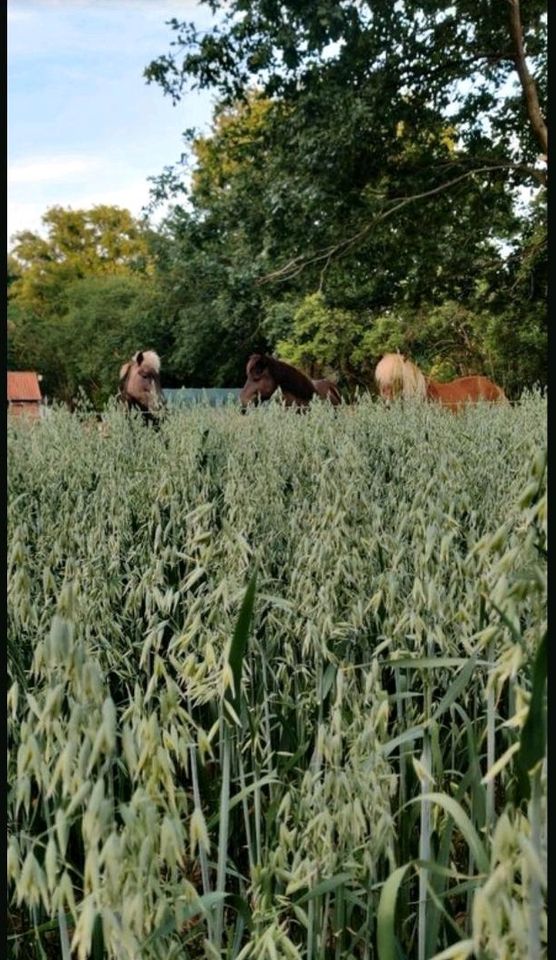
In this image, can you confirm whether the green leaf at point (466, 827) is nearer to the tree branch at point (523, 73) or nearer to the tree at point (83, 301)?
the tree at point (83, 301)

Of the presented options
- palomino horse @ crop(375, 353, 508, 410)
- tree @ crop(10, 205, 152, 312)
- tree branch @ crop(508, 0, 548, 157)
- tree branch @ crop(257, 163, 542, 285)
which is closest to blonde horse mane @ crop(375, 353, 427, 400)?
palomino horse @ crop(375, 353, 508, 410)

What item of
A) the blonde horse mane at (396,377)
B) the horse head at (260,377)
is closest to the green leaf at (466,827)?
the horse head at (260,377)

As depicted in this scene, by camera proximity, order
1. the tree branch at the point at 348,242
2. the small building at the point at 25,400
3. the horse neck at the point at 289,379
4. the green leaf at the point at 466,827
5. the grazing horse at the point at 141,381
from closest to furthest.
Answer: the green leaf at the point at 466,827, the small building at the point at 25,400, the grazing horse at the point at 141,381, the horse neck at the point at 289,379, the tree branch at the point at 348,242

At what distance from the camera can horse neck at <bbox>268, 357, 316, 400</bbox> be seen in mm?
4707

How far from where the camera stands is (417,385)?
198 inches

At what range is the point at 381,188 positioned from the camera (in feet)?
27.4

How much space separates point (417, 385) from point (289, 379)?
72 centimetres

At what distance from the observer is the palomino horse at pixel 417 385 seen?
4.97 m

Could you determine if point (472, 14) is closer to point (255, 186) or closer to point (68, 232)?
point (255, 186)

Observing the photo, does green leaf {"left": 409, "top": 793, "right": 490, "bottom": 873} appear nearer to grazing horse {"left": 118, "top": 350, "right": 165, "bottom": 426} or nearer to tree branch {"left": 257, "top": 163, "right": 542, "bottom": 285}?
grazing horse {"left": 118, "top": 350, "right": 165, "bottom": 426}

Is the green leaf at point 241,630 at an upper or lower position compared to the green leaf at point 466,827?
upper

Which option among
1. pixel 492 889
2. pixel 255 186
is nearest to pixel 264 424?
pixel 492 889

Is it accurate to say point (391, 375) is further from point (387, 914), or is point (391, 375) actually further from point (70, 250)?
point (70, 250)

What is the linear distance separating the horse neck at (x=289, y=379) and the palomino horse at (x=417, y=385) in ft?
1.29
